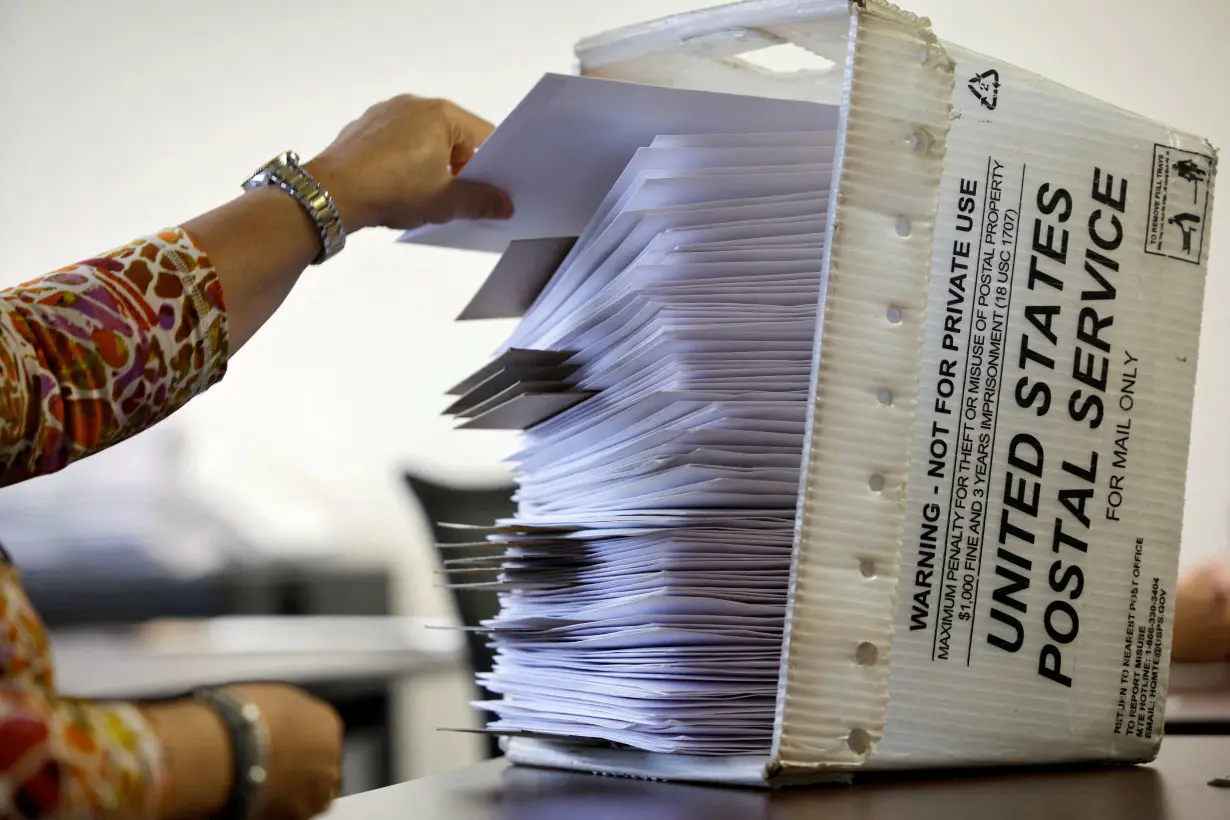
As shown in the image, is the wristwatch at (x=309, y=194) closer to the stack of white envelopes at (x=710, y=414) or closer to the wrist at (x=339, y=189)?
the wrist at (x=339, y=189)

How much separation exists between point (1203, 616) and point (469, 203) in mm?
926

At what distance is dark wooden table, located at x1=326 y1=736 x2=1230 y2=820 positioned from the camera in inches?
18.1

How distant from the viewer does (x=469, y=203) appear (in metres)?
0.71

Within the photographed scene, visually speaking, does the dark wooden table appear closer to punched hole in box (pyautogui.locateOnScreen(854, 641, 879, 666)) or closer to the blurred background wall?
punched hole in box (pyautogui.locateOnScreen(854, 641, 879, 666))

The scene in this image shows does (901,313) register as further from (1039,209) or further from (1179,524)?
(1179,524)

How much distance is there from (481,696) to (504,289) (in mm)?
1023

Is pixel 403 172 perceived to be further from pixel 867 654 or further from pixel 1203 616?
pixel 1203 616

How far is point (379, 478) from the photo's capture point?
3213 millimetres

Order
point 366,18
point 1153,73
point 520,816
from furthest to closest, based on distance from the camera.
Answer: point 366,18 → point 1153,73 → point 520,816

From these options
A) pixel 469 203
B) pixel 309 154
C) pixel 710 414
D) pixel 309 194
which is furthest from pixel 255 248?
pixel 309 154

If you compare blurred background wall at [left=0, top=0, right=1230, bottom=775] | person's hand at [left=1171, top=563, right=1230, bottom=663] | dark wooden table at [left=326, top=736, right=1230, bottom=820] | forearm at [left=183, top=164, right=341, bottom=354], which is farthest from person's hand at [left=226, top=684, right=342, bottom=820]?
blurred background wall at [left=0, top=0, right=1230, bottom=775]

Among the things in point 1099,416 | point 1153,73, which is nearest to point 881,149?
point 1099,416

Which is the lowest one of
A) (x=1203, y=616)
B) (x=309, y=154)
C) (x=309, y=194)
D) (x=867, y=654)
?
(x=1203, y=616)

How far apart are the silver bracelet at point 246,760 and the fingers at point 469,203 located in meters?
0.43
